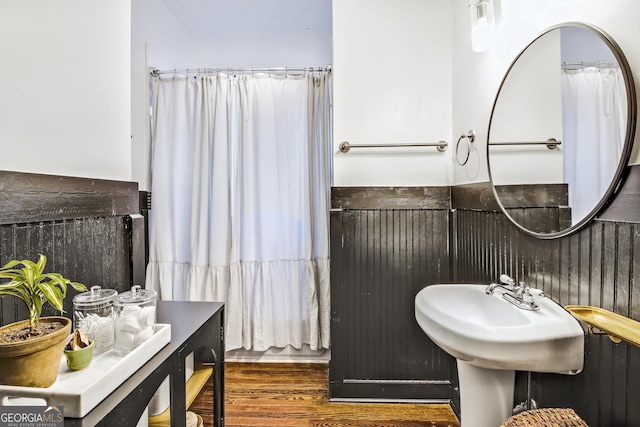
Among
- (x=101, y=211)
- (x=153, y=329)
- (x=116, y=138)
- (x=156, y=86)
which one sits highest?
(x=156, y=86)

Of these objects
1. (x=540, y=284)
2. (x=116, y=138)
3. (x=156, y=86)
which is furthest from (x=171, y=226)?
(x=540, y=284)

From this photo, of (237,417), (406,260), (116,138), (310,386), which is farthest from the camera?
(310,386)

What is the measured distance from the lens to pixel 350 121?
79.6 inches

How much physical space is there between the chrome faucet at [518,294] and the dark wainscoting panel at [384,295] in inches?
24.5

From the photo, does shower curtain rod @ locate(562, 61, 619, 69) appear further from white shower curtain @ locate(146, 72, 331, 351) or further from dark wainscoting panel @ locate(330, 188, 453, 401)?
white shower curtain @ locate(146, 72, 331, 351)

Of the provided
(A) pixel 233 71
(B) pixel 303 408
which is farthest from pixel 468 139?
(B) pixel 303 408

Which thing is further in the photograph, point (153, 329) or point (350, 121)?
point (350, 121)

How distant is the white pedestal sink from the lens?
99 cm

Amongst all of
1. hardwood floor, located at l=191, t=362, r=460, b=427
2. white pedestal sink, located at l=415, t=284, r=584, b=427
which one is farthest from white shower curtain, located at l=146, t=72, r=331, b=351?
white pedestal sink, located at l=415, t=284, r=584, b=427

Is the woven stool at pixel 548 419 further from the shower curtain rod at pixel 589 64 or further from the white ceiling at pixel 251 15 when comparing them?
the white ceiling at pixel 251 15

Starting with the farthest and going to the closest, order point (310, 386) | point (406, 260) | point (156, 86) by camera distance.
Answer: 1. point (156, 86)
2. point (310, 386)
3. point (406, 260)

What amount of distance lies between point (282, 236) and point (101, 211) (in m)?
1.28

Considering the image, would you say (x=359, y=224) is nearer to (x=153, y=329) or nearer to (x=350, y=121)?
(x=350, y=121)

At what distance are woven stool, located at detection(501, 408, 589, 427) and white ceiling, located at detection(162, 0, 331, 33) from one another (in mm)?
A: 2515
